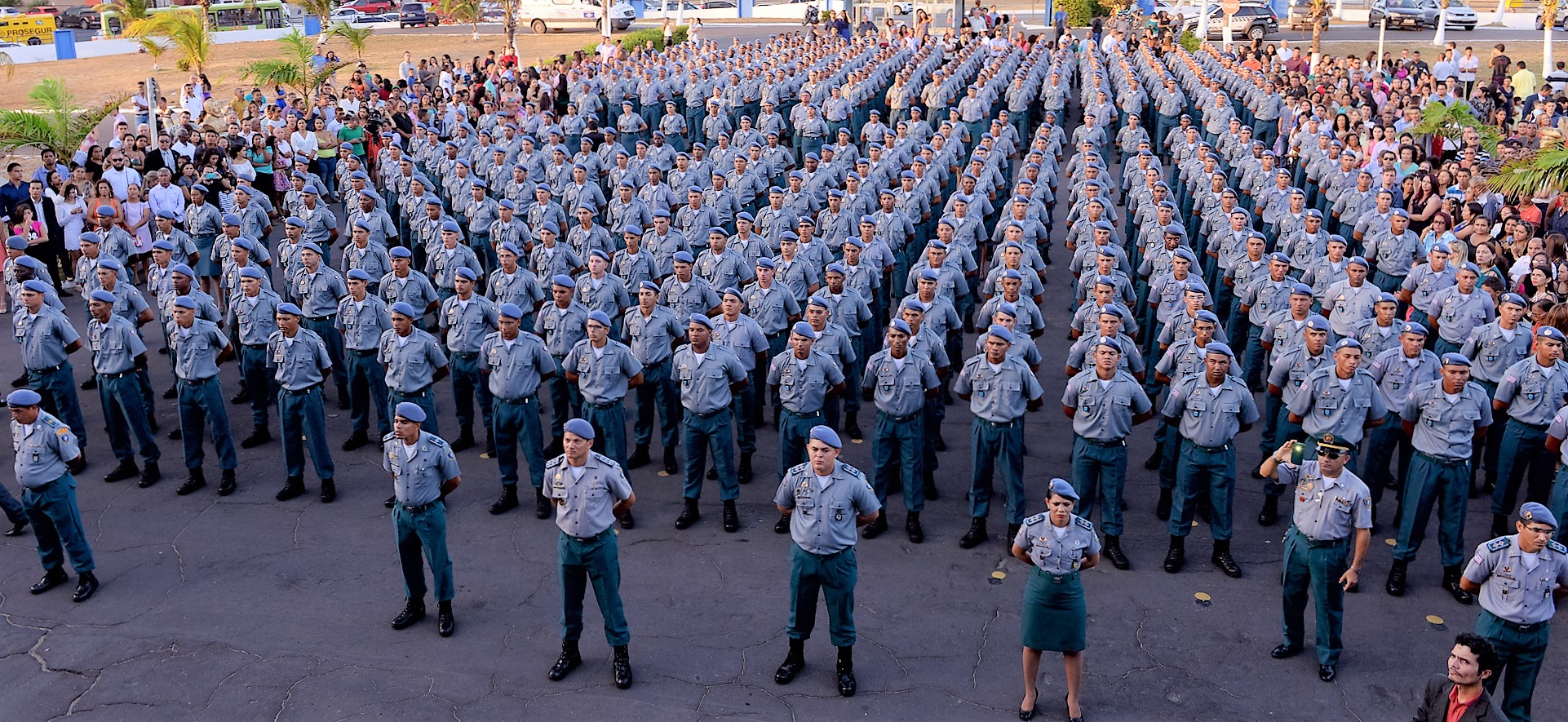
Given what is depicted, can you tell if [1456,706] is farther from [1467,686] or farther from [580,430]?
[580,430]

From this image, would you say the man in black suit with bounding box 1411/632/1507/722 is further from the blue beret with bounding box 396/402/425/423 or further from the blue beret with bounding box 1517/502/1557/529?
the blue beret with bounding box 396/402/425/423

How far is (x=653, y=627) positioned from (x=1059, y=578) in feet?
Answer: 8.90

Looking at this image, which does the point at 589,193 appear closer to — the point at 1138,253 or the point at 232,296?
the point at 232,296

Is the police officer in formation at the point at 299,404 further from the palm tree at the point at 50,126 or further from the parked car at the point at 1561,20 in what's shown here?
the parked car at the point at 1561,20

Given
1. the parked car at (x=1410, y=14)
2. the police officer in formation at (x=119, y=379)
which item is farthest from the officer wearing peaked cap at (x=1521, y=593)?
the parked car at (x=1410, y=14)

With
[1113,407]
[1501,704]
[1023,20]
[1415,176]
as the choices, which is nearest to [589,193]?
[1113,407]

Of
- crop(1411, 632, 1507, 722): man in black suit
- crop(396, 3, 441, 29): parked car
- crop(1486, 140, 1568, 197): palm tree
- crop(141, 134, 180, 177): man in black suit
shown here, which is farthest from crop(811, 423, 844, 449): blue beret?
crop(396, 3, 441, 29): parked car

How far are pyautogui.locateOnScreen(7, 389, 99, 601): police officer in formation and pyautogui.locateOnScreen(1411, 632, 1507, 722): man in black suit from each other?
806 centimetres

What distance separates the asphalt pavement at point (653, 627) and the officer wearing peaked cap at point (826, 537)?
34 centimetres

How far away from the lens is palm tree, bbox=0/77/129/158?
19.4 meters

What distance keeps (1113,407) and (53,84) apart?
61.8ft

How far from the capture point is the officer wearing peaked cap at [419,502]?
784 cm

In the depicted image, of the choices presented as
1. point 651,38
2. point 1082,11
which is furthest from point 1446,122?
point 1082,11

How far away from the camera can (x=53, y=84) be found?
20.6m
